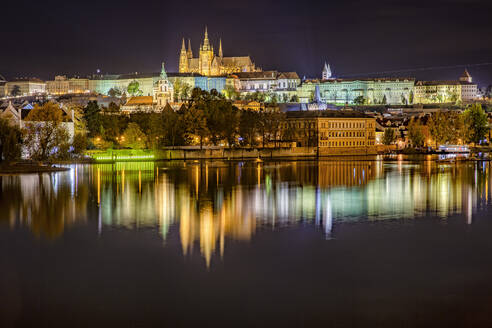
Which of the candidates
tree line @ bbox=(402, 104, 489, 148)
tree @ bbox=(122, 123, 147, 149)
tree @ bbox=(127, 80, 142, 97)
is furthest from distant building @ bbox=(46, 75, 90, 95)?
tree @ bbox=(122, 123, 147, 149)

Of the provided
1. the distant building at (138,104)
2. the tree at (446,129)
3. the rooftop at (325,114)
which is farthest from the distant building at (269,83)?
the rooftop at (325,114)

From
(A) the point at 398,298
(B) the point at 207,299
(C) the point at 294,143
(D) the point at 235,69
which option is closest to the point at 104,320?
(B) the point at 207,299

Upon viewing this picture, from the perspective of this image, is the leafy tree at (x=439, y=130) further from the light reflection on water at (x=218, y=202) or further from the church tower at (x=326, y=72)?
the church tower at (x=326, y=72)

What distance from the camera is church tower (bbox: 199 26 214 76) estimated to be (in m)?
169

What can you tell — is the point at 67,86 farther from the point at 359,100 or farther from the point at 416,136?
the point at 416,136

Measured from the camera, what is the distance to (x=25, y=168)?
120 feet

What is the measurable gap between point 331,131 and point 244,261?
62.3m

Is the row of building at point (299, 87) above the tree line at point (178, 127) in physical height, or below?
above

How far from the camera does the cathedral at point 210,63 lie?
16950cm

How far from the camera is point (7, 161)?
36594 mm

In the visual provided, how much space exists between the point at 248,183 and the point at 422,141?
57.5 metres

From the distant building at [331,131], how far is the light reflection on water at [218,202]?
3883 cm

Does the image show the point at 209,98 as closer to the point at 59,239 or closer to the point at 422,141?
the point at 422,141

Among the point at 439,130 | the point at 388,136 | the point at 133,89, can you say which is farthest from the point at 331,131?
the point at 133,89
